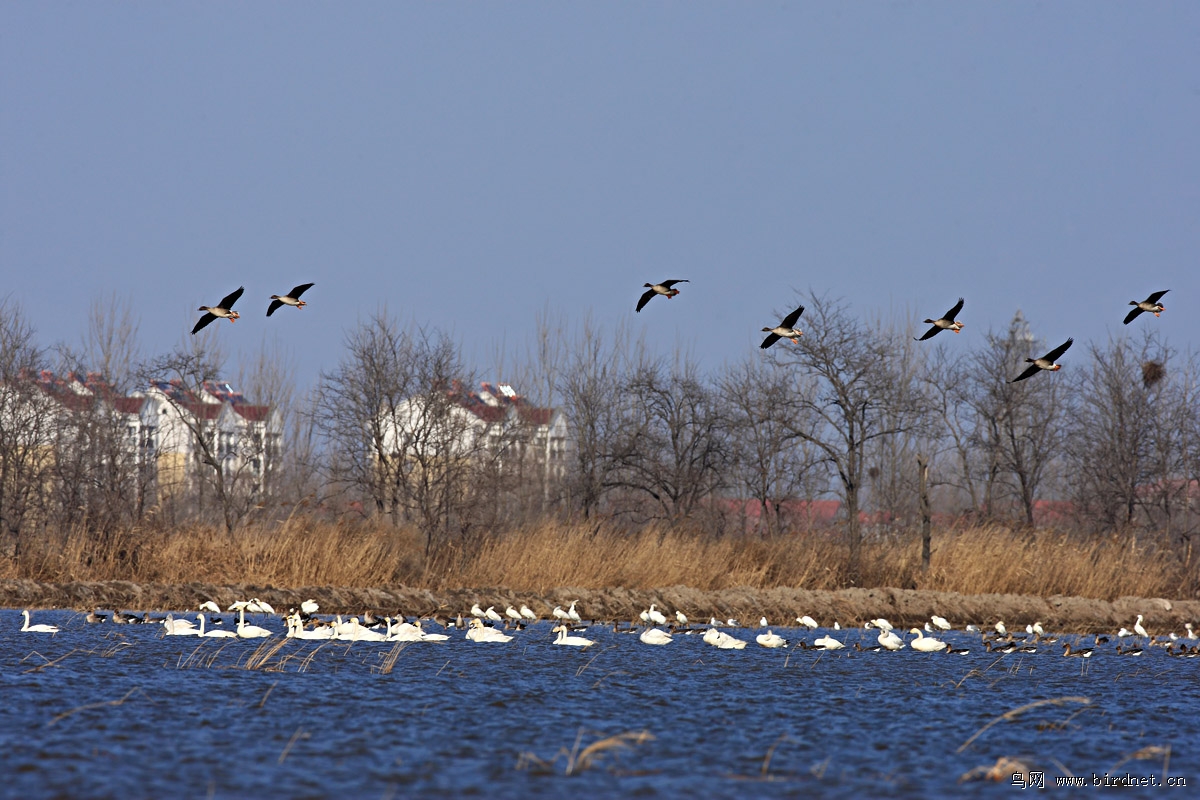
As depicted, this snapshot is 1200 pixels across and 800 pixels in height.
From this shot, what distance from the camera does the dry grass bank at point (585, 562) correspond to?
963 inches

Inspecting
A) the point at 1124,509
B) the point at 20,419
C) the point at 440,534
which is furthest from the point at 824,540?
the point at 20,419

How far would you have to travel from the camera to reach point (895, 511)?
5178 cm

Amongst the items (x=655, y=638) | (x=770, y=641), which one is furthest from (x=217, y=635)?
(x=770, y=641)

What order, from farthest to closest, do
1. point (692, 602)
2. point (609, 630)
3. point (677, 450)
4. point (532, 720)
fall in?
point (677, 450) → point (692, 602) → point (609, 630) → point (532, 720)

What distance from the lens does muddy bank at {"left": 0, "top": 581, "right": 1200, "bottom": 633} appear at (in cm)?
2272

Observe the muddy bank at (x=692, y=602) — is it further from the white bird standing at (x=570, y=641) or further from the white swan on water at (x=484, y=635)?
the white bird standing at (x=570, y=641)

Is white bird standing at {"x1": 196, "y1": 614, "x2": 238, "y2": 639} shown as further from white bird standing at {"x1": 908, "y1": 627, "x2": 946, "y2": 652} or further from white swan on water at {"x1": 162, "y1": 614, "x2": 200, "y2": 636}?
white bird standing at {"x1": 908, "y1": 627, "x2": 946, "y2": 652}

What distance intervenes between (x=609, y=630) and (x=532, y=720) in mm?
9893

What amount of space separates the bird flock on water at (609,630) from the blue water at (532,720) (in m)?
0.45

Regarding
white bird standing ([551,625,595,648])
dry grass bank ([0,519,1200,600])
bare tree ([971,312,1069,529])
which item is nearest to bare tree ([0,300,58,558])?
dry grass bank ([0,519,1200,600])

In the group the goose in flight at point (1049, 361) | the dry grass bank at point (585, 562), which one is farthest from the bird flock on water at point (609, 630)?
the goose in flight at point (1049, 361)

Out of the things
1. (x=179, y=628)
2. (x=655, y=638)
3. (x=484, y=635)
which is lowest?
(x=655, y=638)

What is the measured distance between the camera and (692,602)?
24594 mm

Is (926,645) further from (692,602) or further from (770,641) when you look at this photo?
(692,602)
